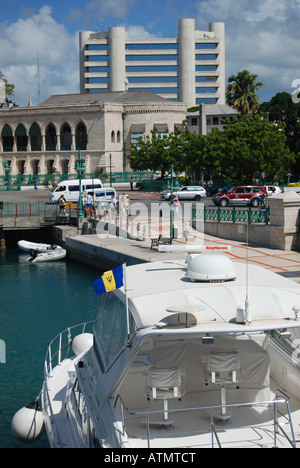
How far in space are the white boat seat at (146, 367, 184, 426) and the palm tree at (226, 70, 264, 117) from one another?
5966 cm

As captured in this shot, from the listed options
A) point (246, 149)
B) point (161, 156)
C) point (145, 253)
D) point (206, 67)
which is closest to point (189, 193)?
point (246, 149)

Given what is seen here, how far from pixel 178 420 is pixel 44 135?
82.7 metres

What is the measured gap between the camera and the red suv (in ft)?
143

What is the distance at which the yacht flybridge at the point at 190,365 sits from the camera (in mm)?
7387

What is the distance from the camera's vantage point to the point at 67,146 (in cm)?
8725

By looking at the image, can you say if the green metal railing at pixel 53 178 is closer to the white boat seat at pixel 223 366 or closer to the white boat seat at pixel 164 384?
the white boat seat at pixel 223 366

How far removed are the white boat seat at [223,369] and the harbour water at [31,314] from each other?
15.5 feet

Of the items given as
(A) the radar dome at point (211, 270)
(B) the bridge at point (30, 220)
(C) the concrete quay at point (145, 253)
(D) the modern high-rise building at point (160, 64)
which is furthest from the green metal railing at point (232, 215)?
(D) the modern high-rise building at point (160, 64)

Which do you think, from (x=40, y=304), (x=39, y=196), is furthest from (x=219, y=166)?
(x=40, y=304)

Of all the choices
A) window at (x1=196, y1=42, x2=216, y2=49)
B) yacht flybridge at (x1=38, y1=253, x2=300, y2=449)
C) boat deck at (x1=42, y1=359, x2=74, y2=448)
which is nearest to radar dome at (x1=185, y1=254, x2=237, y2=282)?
yacht flybridge at (x1=38, y1=253, x2=300, y2=449)

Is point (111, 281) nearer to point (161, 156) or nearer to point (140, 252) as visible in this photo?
point (140, 252)

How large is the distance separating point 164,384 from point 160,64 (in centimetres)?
Result: 13073

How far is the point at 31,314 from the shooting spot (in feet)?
77.2

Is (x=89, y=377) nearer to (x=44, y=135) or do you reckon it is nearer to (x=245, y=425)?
(x=245, y=425)
